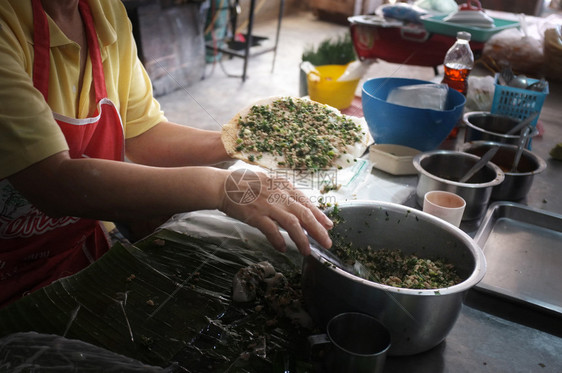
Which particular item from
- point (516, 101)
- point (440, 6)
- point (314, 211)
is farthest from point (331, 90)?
point (440, 6)

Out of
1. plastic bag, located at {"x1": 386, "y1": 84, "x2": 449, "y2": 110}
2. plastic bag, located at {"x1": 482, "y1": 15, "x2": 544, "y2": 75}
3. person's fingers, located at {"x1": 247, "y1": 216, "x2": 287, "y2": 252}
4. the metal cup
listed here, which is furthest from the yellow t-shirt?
plastic bag, located at {"x1": 482, "y1": 15, "x2": 544, "y2": 75}

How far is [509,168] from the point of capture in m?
1.93

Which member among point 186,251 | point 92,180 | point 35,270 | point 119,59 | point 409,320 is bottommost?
point 35,270

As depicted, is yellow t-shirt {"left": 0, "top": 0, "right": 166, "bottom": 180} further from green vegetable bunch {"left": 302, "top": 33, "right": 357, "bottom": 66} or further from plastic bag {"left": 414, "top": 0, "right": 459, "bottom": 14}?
plastic bag {"left": 414, "top": 0, "right": 459, "bottom": 14}

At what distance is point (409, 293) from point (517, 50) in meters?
2.87

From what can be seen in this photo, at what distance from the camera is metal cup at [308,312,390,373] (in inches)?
34.1

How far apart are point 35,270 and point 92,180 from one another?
1.69ft

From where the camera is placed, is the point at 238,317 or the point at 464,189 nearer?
the point at 238,317

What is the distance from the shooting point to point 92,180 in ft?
3.51

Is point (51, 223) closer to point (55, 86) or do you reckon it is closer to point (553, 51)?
point (55, 86)

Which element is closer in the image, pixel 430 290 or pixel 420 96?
pixel 430 290

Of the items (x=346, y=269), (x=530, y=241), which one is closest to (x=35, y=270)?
(x=346, y=269)

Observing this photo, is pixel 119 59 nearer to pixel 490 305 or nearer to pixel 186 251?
pixel 186 251

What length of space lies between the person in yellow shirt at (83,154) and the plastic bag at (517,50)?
2512 millimetres
